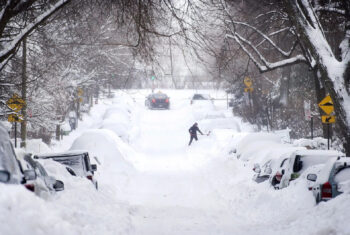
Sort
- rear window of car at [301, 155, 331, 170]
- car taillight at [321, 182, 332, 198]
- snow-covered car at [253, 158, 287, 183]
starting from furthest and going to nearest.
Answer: snow-covered car at [253, 158, 287, 183]
rear window of car at [301, 155, 331, 170]
car taillight at [321, 182, 332, 198]

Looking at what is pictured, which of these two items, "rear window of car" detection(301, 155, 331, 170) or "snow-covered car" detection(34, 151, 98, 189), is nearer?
"rear window of car" detection(301, 155, 331, 170)

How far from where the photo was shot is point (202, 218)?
12367 mm

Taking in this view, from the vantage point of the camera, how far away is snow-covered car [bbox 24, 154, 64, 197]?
7388 mm

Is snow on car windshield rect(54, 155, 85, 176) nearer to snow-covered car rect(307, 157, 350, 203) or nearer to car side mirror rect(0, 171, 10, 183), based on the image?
snow-covered car rect(307, 157, 350, 203)

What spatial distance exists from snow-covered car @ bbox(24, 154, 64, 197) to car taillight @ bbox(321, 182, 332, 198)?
477 cm

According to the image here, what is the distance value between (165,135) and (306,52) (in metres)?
25.5

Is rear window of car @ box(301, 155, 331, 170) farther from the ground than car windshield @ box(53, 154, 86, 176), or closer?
farther from the ground

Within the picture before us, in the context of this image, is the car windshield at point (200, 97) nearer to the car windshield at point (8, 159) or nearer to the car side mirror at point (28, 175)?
the car side mirror at point (28, 175)

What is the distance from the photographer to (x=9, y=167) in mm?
6492

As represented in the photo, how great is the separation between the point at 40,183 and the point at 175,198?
9.04 meters

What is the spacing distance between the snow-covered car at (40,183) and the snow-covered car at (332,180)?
4.78 meters

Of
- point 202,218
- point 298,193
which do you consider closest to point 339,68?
point 298,193

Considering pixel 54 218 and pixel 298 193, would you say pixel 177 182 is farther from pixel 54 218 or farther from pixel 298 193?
pixel 54 218

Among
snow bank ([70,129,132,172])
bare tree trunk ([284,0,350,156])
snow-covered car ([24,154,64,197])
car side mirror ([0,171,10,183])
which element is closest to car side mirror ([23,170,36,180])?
snow-covered car ([24,154,64,197])
